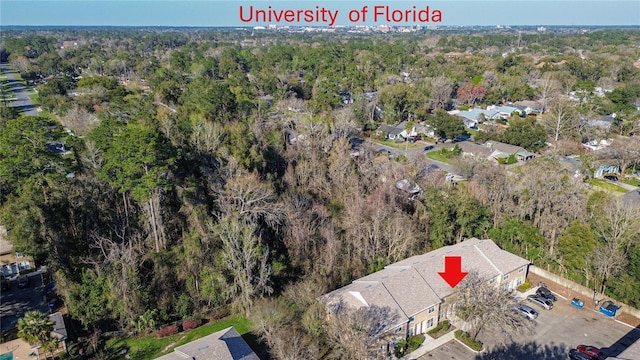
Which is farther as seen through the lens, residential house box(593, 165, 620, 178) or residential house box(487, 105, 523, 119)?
residential house box(487, 105, 523, 119)

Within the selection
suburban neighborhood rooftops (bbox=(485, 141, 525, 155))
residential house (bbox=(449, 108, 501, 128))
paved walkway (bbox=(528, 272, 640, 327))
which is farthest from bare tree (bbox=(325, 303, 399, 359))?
residential house (bbox=(449, 108, 501, 128))

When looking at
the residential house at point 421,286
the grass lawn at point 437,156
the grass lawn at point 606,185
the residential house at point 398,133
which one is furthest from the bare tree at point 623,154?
the residential house at point 421,286

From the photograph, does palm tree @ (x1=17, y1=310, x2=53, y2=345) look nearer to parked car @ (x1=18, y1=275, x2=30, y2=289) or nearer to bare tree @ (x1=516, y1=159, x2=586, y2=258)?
parked car @ (x1=18, y1=275, x2=30, y2=289)

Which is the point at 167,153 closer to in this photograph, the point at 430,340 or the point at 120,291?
the point at 120,291

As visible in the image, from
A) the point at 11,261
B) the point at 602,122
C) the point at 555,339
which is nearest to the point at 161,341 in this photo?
the point at 11,261

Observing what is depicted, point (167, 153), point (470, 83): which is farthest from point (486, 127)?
point (167, 153)

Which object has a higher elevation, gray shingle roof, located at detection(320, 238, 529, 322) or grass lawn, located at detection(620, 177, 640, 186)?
gray shingle roof, located at detection(320, 238, 529, 322)
